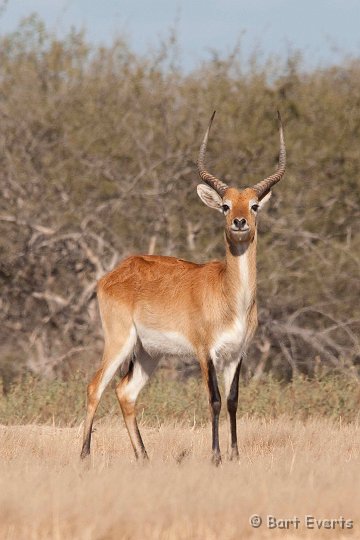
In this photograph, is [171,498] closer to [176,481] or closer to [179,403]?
[176,481]

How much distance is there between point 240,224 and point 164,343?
1517mm

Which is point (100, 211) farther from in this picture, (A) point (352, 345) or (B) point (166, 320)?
(B) point (166, 320)

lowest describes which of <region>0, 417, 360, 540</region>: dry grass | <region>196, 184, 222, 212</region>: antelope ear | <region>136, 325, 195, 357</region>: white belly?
<region>0, 417, 360, 540</region>: dry grass

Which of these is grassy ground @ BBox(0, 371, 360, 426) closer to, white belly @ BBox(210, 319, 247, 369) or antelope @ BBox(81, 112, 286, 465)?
antelope @ BBox(81, 112, 286, 465)

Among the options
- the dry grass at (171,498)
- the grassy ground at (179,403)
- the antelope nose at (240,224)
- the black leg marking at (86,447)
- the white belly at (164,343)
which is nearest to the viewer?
the dry grass at (171,498)

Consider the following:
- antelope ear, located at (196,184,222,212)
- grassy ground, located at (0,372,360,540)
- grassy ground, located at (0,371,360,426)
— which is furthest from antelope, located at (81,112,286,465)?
grassy ground, located at (0,371,360,426)

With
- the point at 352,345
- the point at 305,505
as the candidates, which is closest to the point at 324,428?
the point at 305,505

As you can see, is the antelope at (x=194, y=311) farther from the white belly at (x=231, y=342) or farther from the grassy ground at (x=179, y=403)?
the grassy ground at (x=179, y=403)

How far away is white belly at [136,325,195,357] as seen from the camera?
10.1 metres

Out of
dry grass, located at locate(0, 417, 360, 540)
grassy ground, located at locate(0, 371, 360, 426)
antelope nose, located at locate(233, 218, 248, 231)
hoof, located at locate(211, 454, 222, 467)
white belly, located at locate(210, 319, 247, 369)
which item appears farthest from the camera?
grassy ground, located at locate(0, 371, 360, 426)

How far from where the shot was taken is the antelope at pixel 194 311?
965 centimetres

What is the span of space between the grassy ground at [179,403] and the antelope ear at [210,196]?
2859 millimetres

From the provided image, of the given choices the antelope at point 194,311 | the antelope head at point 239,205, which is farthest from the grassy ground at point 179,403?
the antelope head at point 239,205

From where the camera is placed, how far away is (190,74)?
19.7m
